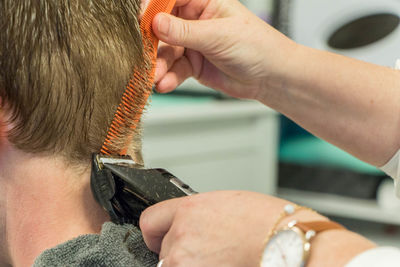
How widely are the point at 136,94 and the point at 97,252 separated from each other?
11.4 inches

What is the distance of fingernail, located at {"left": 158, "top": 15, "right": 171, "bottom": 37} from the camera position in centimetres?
107

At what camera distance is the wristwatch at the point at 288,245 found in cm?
79

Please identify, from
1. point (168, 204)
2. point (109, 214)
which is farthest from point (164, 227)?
point (109, 214)

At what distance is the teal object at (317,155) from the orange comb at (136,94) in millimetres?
2328

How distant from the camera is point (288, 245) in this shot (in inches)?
31.3

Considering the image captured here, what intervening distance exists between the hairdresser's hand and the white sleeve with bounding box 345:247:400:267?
4.2 inches

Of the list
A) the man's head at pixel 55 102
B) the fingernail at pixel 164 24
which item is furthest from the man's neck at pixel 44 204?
the fingernail at pixel 164 24

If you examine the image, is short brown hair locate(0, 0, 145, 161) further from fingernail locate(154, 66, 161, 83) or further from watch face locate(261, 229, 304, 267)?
watch face locate(261, 229, 304, 267)

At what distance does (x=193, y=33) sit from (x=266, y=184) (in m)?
2.38

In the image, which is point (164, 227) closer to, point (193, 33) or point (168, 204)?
point (168, 204)

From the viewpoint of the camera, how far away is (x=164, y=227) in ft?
2.96

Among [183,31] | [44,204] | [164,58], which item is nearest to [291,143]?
[164,58]

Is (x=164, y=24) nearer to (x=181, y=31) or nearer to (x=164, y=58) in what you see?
(x=181, y=31)

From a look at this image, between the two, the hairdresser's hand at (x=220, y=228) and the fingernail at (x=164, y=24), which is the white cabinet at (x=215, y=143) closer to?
the fingernail at (x=164, y=24)
